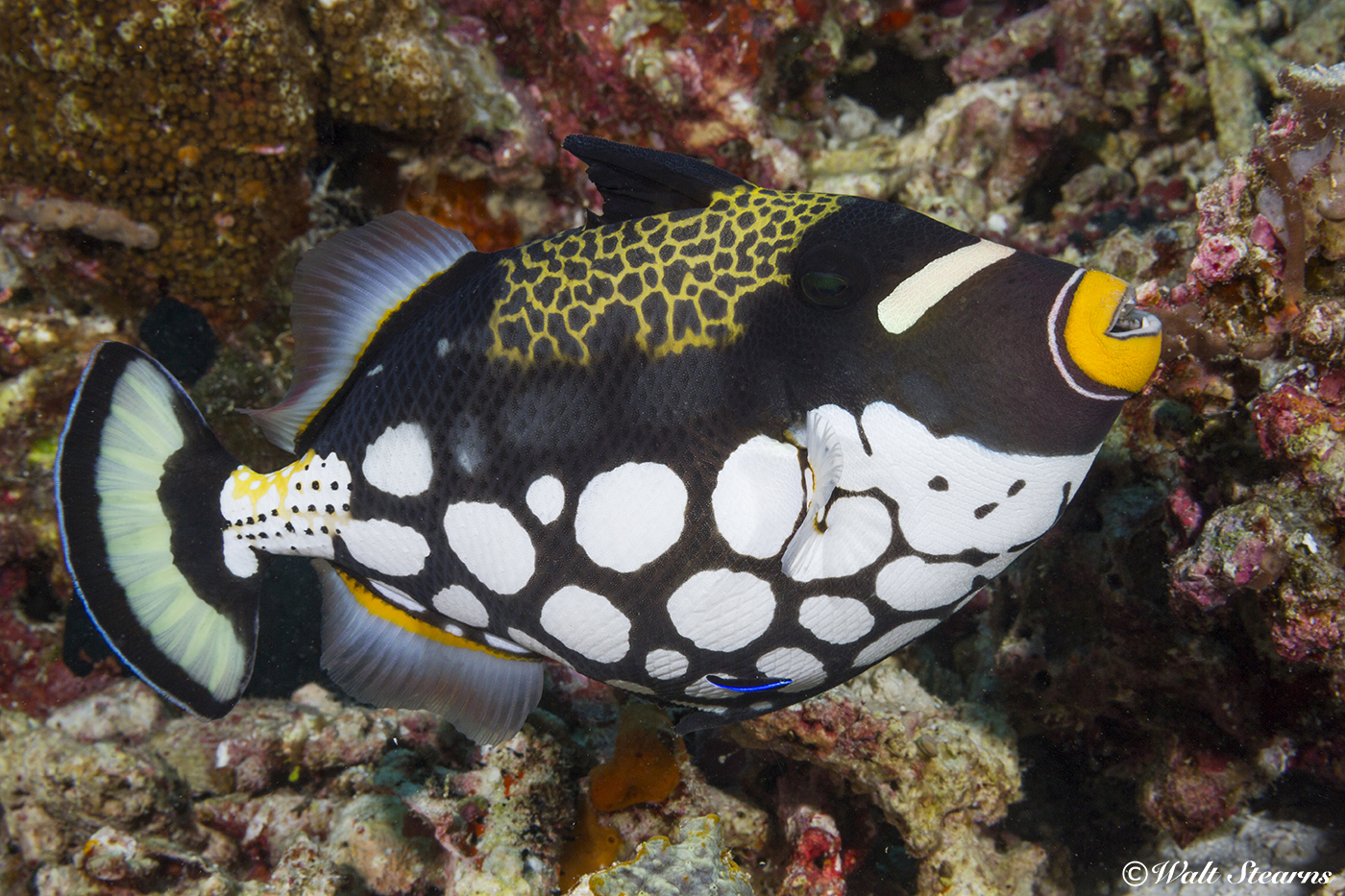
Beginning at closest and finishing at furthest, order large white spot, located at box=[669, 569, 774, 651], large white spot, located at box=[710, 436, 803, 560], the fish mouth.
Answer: the fish mouth
large white spot, located at box=[710, 436, 803, 560]
large white spot, located at box=[669, 569, 774, 651]

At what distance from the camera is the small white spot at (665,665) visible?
1922 mm

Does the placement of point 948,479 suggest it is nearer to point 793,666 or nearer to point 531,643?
point 793,666

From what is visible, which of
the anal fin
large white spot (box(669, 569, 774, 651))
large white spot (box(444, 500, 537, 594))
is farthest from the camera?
the anal fin

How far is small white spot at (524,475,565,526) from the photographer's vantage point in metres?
1.86

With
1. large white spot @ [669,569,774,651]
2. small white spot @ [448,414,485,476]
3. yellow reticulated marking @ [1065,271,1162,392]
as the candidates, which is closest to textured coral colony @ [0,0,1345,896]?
large white spot @ [669,569,774,651]

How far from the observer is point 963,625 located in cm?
324

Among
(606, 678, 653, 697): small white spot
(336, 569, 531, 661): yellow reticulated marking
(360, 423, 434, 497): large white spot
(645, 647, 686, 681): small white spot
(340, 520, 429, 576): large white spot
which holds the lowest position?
(336, 569, 531, 661): yellow reticulated marking

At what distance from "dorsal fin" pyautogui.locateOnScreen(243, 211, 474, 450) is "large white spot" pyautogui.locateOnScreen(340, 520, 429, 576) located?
0.42 meters

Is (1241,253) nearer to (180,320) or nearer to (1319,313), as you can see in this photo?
(1319,313)

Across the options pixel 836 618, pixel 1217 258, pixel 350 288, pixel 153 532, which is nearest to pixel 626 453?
Answer: pixel 836 618

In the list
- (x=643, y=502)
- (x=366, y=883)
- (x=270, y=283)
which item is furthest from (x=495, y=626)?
(x=270, y=283)

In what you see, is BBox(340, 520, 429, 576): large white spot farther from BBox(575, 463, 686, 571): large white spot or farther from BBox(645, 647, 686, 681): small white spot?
BBox(645, 647, 686, 681): small white spot

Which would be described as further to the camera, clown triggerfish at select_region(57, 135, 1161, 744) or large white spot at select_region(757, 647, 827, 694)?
large white spot at select_region(757, 647, 827, 694)

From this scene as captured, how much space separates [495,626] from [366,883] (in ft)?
4.72
